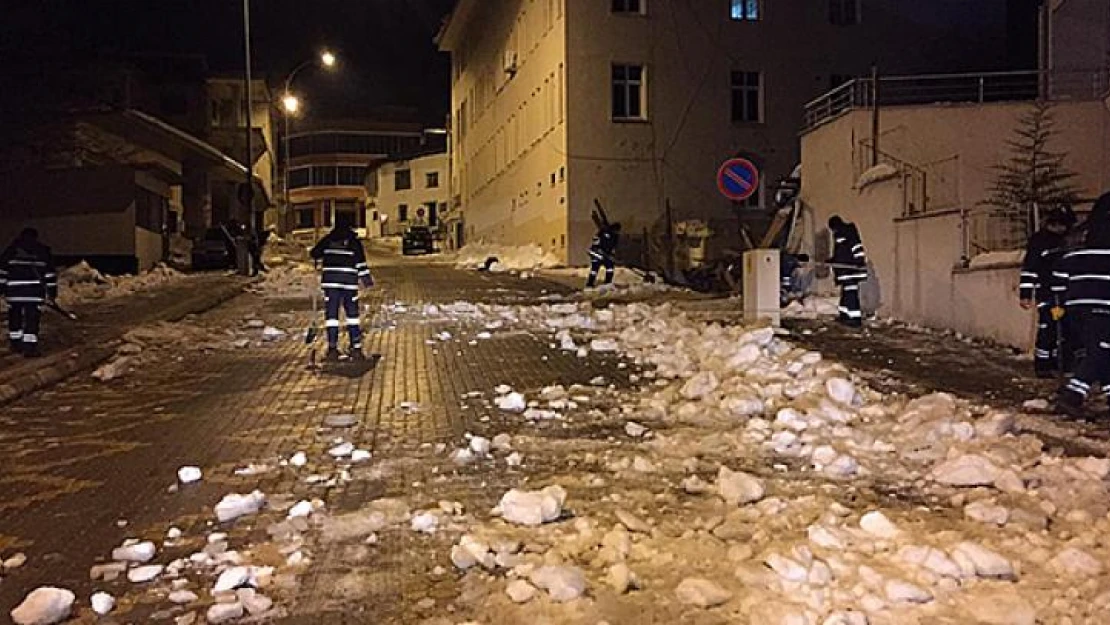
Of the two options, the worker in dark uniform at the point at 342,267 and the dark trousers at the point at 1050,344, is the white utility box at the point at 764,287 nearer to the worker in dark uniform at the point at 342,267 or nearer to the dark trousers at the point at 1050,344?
the dark trousers at the point at 1050,344

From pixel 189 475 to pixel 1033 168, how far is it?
1668 cm

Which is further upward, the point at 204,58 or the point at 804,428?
the point at 204,58

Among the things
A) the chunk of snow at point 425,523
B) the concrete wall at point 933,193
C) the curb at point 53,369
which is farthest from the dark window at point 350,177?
the chunk of snow at point 425,523

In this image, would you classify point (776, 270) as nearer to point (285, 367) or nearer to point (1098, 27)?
point (285, 367)

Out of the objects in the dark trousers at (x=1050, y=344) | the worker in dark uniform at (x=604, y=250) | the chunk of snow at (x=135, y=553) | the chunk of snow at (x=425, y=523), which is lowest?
the chunk of snow at (x=135, y=553)

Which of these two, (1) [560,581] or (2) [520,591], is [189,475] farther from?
(1) [560,581]

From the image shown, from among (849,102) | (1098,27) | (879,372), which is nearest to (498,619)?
(879,372)

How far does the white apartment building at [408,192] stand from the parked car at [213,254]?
3981 centimetres

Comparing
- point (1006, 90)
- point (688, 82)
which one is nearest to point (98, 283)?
point (688, 82)

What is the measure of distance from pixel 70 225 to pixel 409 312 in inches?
689

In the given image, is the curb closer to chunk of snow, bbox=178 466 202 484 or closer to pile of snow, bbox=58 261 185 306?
chunk of snow, bbox=178 466 202 484

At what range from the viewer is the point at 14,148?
3266 cm

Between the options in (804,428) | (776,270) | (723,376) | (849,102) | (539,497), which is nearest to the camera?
(539,497)

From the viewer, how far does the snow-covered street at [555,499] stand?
15.8 ft
